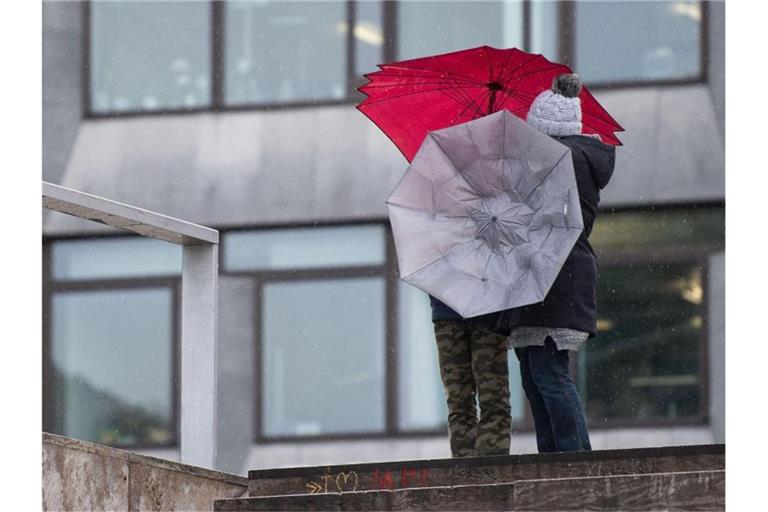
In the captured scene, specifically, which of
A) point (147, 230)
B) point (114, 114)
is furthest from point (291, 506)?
point (114, 114)

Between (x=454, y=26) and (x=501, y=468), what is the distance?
1301 centimetres

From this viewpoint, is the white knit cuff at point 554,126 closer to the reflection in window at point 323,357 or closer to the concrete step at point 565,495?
the concrete step at point 565,495

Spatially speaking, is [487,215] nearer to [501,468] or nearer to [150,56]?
[501,468]

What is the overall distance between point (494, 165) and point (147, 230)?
5.50 feet

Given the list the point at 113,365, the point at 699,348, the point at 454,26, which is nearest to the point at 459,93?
the point at 699,348

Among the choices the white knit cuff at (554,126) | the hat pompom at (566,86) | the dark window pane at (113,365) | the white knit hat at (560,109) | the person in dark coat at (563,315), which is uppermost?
the hat pompom at (566,86)

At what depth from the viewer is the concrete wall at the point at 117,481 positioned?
8.43 m

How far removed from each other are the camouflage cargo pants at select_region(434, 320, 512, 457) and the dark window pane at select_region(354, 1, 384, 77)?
11.8m

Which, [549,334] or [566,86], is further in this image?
[566,86]

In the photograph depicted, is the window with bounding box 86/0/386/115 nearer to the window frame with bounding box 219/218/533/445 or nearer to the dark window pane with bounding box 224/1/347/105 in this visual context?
the dark window pane with bounding box 224/1/347/105

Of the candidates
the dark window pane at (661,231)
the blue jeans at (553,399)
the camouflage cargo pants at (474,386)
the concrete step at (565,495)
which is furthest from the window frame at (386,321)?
the concrete step at (565,495)

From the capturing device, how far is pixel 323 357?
20422 mm

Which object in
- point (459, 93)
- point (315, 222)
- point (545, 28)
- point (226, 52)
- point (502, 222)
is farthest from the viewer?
point (226, 52)

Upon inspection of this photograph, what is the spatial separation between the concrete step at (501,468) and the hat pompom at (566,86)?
1706 mm
